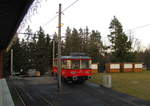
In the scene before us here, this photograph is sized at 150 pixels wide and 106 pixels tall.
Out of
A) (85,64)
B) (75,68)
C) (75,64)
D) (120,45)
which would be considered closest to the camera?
(75,68)

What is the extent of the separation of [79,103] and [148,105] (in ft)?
13.0

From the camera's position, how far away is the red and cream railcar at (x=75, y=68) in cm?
1864

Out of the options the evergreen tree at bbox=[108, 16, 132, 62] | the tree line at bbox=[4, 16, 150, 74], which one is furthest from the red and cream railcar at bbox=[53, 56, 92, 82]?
the evergreen tree at bbox=[108, 16, 132, 62]

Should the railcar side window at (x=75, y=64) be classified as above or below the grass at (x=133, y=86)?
above

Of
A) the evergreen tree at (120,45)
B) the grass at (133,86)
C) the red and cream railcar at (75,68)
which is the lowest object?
the grass at (133,86)

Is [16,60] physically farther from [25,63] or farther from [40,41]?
[40,41]

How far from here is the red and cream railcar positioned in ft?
61.2

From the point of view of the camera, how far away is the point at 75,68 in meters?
18.8

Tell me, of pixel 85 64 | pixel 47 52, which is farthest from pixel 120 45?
pixel 85 64

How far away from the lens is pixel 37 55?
44.7m

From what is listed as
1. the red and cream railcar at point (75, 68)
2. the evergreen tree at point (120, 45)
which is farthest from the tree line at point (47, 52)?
the red and cream railcar at point (75, 68)

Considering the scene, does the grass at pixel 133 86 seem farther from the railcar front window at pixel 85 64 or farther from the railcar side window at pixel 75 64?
the railcar side window at pixel 75 64

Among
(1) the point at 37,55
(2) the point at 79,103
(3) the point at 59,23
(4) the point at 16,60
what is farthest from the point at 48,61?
(2) the point at 79,103

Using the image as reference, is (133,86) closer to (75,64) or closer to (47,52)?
(75,64)
